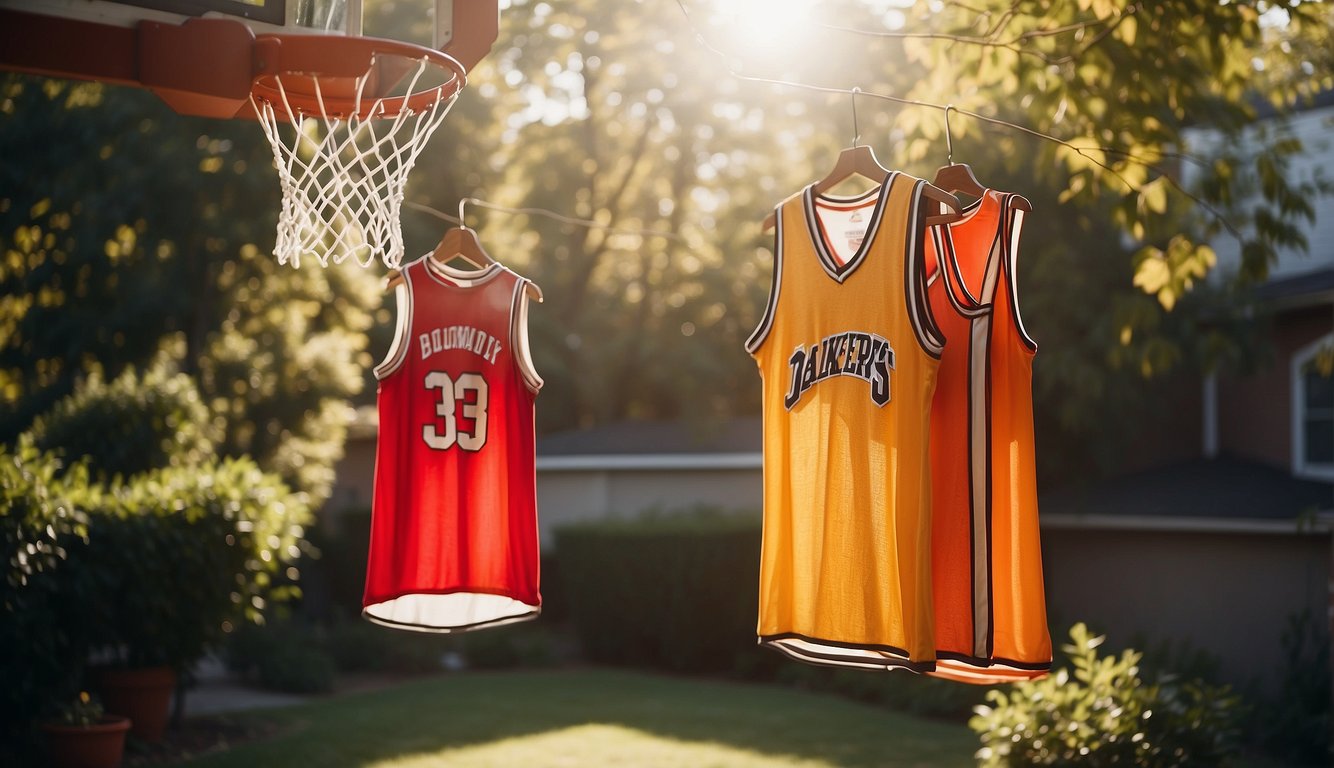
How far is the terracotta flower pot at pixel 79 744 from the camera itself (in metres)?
9.43

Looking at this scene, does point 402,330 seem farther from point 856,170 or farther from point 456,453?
point 856,170

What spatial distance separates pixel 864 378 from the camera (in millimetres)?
4047

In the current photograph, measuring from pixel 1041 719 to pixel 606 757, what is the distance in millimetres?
4326

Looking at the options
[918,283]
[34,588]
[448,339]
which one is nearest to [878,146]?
[34,588]

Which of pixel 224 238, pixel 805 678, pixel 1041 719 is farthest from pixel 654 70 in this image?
pixel 1041 719

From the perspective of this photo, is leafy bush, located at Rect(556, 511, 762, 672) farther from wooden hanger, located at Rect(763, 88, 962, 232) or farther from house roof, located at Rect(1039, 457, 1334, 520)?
wooden hanger, located at Rect(763, 88, 962, 232)

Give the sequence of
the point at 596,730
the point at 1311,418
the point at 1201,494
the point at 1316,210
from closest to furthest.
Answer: the point at 596,730, the point at 1201,494, the point at 1311,418, the point at 1316,210

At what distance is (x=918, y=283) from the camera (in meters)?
3.93

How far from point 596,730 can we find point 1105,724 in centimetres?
579

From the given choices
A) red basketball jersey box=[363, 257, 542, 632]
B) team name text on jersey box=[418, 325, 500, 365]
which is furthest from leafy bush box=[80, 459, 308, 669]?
team name text on jersey box=[418, 325, 500, 365]

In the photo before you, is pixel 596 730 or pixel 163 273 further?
pixel 163 273

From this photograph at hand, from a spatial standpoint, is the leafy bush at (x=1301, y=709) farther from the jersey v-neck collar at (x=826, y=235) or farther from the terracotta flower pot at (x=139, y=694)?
the terracotta flower pot at (x=139, y=694)

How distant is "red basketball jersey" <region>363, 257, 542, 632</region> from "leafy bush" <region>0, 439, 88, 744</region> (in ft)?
15.7

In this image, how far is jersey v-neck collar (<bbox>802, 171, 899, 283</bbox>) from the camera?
4.04 meters
